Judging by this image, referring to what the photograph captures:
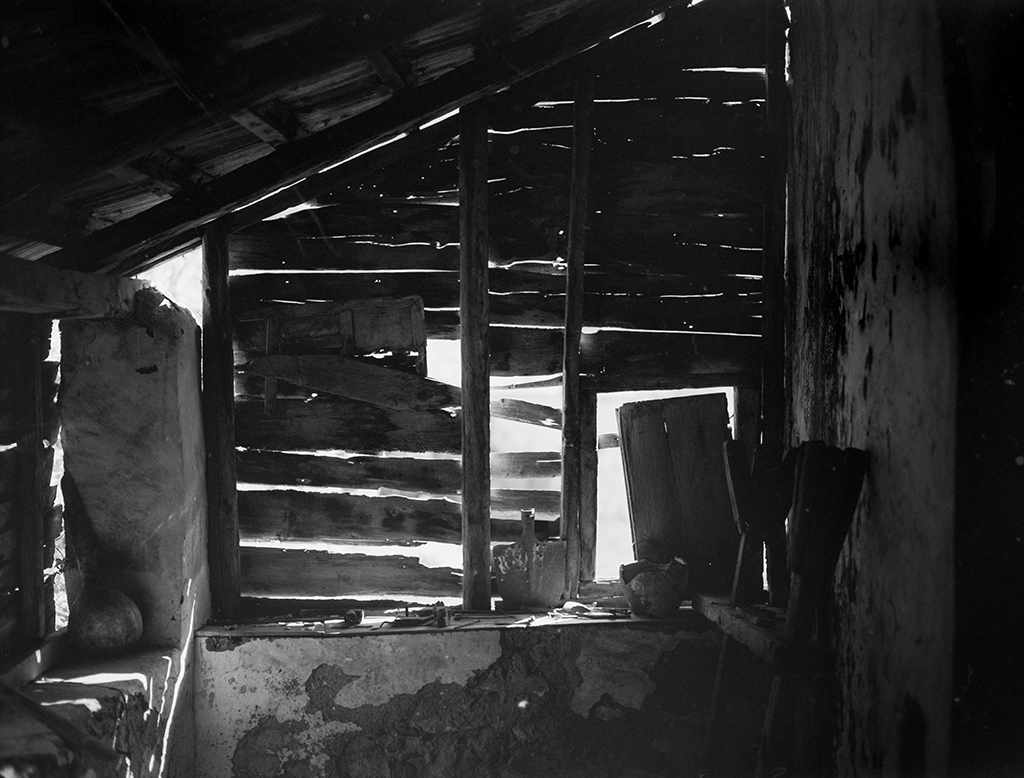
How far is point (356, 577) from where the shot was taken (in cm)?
461

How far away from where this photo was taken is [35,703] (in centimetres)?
287

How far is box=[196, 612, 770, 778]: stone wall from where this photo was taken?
4199mm

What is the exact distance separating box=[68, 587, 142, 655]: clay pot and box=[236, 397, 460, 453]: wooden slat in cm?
108

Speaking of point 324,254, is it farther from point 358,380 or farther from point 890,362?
point 890,362

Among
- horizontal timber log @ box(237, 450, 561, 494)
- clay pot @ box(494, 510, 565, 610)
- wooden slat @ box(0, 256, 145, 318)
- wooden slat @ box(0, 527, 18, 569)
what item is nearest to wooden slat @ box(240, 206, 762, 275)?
wooden slat @ box(0, 256, 145, 318)

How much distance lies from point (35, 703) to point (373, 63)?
8.91ft

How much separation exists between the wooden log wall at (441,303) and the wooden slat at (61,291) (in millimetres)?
926

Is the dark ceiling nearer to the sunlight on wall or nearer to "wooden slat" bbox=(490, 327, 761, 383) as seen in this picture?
"wooden slat" bbox=(490, 327, 761, 383)

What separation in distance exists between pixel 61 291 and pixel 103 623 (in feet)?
5.12

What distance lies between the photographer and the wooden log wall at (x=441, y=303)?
4.50 m

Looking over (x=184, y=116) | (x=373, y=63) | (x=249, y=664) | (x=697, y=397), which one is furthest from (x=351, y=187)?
(x=249, y=664)

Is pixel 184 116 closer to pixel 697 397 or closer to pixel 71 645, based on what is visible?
pixel 71 645

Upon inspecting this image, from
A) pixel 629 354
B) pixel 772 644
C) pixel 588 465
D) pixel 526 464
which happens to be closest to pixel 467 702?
pixel 526 464

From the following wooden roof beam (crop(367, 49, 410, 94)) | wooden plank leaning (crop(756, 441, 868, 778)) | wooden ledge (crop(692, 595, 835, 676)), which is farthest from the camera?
wooden roof beam (crop(367, 49, 410, 94))
